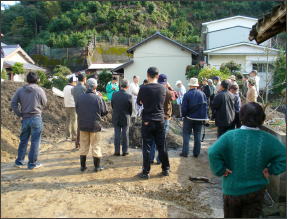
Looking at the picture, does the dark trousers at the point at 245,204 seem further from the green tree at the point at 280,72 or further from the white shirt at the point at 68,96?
the green tree at the point at 280,72

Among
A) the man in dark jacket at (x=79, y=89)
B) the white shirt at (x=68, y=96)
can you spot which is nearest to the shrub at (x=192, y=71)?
the white shirt at (x=68, y=96)

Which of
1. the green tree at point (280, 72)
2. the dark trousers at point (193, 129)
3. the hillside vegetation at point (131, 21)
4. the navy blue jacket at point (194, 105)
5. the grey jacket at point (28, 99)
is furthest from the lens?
the hillside vegetation at point (131, 21)

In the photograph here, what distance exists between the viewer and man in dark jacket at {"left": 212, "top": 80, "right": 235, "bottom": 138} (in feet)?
21.1

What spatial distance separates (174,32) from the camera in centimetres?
4522

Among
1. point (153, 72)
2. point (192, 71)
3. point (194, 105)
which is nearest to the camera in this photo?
point (153, 72)

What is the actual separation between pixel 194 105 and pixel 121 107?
1611 mm

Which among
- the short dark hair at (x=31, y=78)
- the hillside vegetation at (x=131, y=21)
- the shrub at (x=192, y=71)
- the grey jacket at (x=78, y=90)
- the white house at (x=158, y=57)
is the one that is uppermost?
the hillside vegetation at (x=131, y=21)

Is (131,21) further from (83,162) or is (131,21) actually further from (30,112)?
(30,112)

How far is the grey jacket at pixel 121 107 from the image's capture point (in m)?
6.42

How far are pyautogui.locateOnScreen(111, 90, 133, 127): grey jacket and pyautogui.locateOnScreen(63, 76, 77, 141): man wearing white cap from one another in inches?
52.4

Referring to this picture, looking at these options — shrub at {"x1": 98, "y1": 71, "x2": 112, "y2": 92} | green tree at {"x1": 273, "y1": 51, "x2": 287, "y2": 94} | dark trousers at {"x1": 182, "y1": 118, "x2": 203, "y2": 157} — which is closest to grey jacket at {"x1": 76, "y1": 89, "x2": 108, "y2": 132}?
dark trousers at {"x1": 182, "y1": 118, "x2": 203, "y2": 157}

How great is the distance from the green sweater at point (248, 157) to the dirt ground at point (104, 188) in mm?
827

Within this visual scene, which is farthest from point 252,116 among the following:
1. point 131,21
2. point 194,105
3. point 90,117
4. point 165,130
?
point 131,21

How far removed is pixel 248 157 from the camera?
282 centimetres
